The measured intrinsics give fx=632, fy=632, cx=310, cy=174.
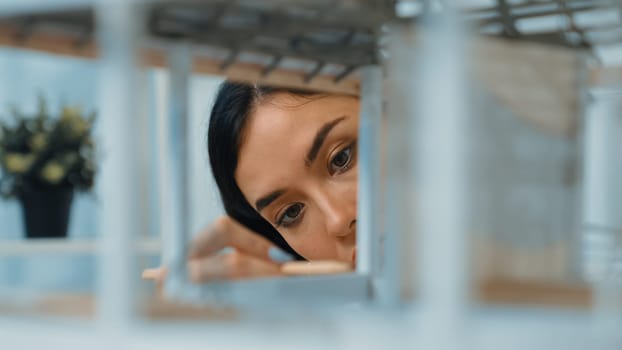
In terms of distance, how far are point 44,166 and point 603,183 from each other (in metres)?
2.01

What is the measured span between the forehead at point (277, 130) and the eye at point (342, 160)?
0.13m

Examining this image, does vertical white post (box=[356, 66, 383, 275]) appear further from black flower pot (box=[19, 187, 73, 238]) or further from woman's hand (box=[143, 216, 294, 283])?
black flower pot (box=[19, 187, 73, 238])

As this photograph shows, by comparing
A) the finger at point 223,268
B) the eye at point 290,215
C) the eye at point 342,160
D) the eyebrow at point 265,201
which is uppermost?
the eye at point 342,160

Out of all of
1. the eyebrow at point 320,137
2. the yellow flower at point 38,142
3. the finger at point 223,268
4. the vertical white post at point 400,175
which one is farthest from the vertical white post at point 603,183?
the yellow flower at point 38,142

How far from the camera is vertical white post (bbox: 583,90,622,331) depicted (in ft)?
5.67

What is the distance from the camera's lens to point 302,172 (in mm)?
3111

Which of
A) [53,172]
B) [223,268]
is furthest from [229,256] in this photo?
[53,172]

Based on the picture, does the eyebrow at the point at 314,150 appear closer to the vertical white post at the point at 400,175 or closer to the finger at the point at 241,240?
the finger at the point at 241,240

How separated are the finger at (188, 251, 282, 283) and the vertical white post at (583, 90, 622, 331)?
0.94 meters

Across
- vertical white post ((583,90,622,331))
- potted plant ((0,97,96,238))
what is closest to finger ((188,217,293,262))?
potted plant ((0,97,96,238))

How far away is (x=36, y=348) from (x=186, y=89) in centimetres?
69

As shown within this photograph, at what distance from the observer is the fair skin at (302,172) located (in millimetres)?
3102

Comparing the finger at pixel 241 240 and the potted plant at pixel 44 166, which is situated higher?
the potted plant at pixel 44 166

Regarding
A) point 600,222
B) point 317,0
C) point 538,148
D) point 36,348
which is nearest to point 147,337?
point 36,348
